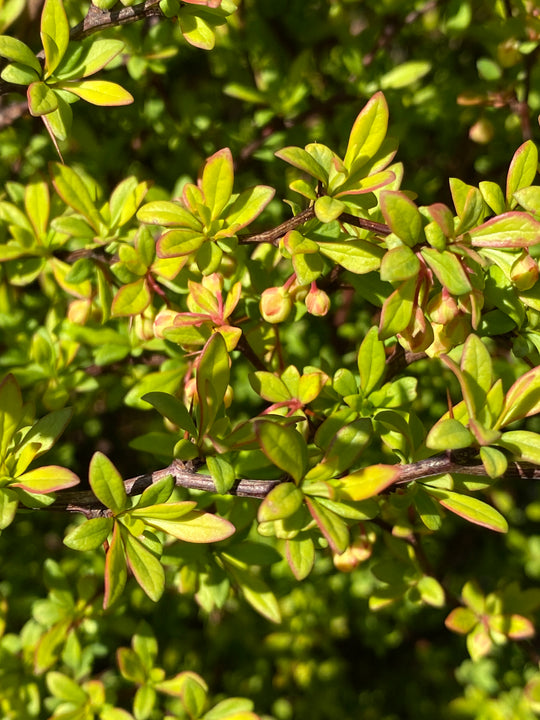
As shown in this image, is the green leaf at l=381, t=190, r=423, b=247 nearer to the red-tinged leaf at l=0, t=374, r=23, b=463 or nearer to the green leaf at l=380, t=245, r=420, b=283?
the green leaf at l=380, t=245, r=420, b=283

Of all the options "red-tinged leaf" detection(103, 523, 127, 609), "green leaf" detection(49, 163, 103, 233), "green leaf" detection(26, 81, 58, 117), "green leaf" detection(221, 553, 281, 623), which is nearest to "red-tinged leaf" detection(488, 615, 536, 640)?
"green leaf" detection(221, 553, 281, 623)

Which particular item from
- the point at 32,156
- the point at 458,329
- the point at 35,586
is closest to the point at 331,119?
the point at 32,156

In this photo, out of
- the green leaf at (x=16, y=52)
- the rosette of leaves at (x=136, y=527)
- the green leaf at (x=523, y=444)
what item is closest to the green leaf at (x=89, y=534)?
the rosette of leaves at (x=136, y=527)

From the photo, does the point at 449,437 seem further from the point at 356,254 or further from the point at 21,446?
the point at 21,446

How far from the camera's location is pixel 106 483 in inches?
31.9

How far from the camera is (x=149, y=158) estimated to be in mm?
1803

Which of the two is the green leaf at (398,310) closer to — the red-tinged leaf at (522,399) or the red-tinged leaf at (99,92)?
the red-tinged leaf at (522,399)

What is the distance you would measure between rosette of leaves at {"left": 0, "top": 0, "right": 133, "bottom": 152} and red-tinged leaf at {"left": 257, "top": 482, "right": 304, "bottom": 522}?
0.53 metres

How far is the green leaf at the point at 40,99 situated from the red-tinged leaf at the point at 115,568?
51 cm

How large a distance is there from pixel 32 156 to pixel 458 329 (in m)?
1.18

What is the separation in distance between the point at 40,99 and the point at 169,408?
1.37 feet

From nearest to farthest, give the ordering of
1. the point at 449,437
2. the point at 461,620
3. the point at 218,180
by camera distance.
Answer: the point at 449,437, the point at 218,180, the point at 461,620

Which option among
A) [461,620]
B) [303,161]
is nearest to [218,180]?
[303,161]

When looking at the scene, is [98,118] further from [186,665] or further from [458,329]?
[186,665]
